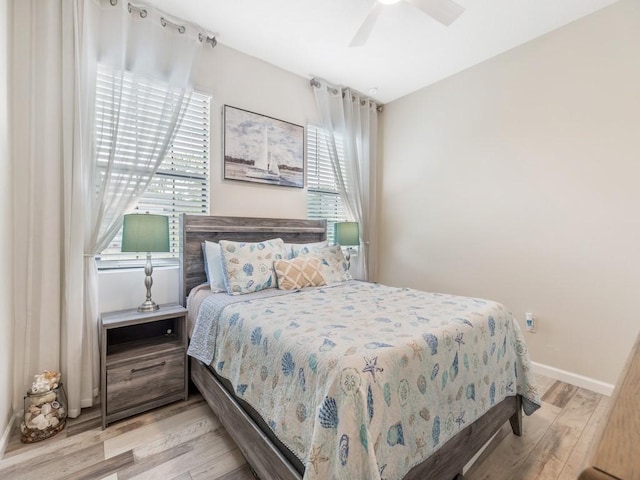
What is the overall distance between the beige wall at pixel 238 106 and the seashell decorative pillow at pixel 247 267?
567 millimetres

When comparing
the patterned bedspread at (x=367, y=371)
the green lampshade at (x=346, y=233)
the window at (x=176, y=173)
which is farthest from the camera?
the green lampshade at (x=346, y=233)

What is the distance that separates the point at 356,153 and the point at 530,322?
2509 mm

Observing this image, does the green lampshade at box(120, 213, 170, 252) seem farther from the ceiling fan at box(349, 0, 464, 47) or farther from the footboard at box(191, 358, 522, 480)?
the ceiling fan at box(349, 0, 464, 47)

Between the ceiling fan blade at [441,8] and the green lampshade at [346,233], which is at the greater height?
the ceiling fan blade at [441,8]

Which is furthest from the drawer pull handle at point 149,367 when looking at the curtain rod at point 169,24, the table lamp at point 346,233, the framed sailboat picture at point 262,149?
the curtain rod at point 169,24

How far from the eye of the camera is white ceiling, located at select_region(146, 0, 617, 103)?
7.43ft

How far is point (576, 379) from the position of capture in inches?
95.3

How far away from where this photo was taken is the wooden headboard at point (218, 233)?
7.97 feet

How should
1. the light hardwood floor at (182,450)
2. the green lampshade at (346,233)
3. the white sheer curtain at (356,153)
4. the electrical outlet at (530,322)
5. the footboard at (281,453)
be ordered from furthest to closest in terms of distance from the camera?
the white sheer curtain at (356,153) < the green lampshade at (346,233) < the electrical outlet at (530,322) < the light hardwood floor at (182,450) < the footboard at (281,453)

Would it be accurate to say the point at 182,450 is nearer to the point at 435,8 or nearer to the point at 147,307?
the point at 147,307

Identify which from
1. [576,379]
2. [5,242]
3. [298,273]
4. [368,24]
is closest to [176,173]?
[5,242]

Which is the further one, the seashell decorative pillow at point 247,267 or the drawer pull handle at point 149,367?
the seashell decorative pillow at point 247,267

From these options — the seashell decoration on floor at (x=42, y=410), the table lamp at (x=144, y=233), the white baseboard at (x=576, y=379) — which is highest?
the table lamp at (x=144, y=233)

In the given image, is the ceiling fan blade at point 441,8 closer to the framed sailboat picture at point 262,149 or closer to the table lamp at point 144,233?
the framed sailboat picture at point 262,149
